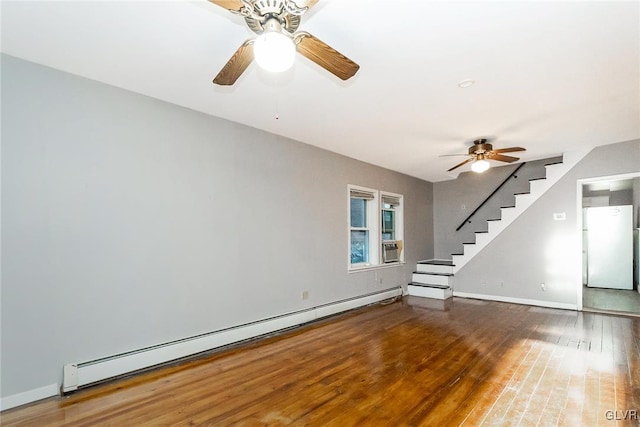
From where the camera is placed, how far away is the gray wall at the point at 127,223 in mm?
2436

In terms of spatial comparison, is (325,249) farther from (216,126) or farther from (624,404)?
(624,404)

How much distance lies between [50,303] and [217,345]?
1617 mm

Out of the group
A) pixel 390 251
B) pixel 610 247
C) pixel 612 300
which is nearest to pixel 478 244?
pixel 390 251


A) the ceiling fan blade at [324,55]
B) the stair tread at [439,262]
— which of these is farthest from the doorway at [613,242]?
the ceiling fan blade at [324,55]

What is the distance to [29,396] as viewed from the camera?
7.89 feet

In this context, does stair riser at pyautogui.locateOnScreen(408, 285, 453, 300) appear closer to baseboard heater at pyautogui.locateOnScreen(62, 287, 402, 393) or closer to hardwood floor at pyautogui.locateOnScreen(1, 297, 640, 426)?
hardwood floor at pyautogui.locateOnScreen(1, 297, 640, 426)

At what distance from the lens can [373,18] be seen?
2.00 metres

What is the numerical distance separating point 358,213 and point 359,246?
2.10 ft

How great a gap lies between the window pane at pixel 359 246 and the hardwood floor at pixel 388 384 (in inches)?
71.1

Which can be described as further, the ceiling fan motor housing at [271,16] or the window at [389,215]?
the window at [389,215]

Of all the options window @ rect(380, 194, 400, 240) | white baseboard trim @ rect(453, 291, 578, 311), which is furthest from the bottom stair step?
window @ rect(380, 194, 400, 240)

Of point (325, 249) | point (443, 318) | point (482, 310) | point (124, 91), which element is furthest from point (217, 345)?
point (482, 310)

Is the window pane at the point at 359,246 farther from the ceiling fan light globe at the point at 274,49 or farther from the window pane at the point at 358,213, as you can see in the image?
the ceiling fan light globe at the point at 274,49

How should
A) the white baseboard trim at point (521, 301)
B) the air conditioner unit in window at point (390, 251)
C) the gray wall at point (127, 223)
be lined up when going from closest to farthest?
1. the gray wall at point (127, 223)
2. the white baseboard trim at point (521, 301)
3. the air conditioner unit in window at point (390, 251)
